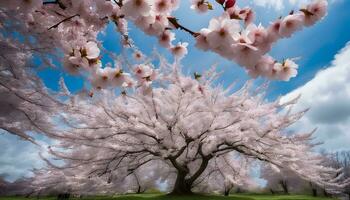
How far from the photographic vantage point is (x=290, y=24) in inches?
95.7

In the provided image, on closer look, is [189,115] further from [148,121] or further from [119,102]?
[119,102]

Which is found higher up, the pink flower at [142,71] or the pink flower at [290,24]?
the pink flower at [142,71]

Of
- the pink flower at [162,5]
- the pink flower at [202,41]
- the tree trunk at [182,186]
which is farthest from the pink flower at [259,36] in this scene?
the tree trunk at [182,186]

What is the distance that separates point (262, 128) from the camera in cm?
1479

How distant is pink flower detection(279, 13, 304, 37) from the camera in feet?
7.89

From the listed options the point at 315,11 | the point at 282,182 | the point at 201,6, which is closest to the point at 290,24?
the point at 315,11

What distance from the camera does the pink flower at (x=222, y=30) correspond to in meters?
2.28

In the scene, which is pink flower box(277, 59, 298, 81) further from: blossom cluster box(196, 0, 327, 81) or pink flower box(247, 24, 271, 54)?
pink flower box(247, 24, 271, 54)

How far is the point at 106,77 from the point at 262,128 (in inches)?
492

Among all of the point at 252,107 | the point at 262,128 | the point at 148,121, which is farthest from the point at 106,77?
the point at 252,107

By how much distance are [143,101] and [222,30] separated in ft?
40.5

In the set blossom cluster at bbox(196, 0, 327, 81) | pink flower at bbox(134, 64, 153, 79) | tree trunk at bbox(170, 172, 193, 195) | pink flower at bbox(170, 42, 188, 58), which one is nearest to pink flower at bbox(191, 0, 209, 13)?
blossom cluster at bbox(196, 0, 327, 81)

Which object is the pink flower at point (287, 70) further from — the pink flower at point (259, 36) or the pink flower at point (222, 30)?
the pink flower at point (222, 30)

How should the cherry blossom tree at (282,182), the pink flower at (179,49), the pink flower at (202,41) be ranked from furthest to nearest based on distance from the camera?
the cherry blossom tree at (282,182) → the pink flower at (179,49) → the pink flower at (202,41)
